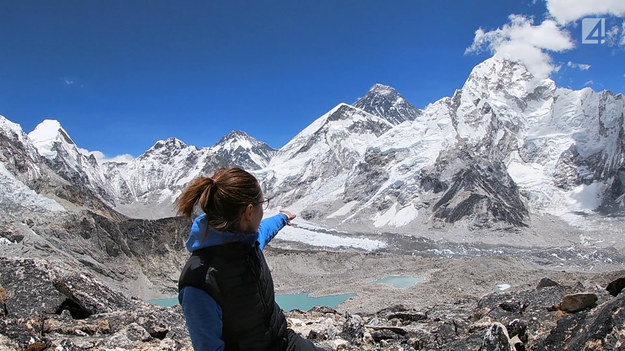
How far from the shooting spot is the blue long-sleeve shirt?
9.10ft

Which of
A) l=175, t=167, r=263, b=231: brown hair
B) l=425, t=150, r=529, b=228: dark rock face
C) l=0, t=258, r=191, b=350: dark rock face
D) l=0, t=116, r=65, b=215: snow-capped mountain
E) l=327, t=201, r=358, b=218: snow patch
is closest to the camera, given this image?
l=175, t=167, r=263, b=231: brown hair

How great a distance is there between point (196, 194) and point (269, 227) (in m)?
1.05

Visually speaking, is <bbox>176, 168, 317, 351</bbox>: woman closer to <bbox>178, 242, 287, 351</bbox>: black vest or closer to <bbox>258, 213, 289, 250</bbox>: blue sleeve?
<bbox>178, 242, 287, 351</bbox>: black vest

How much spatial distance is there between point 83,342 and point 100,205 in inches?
3470

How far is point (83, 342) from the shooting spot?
6844mm

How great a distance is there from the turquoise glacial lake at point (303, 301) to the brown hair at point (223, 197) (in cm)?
5139

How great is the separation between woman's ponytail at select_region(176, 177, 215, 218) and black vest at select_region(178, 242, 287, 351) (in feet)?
0.97

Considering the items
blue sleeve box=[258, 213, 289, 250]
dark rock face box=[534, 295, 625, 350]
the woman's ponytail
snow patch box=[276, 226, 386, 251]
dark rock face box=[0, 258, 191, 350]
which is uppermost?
snow patch box=[276, 226, 386, 251]

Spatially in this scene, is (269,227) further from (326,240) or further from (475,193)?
(475,193)

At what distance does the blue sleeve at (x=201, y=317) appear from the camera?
277 centimetres

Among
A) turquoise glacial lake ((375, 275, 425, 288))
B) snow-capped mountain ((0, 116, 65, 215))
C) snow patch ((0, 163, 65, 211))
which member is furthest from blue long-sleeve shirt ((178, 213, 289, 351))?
snow patch ((0, 163, 65, 211))

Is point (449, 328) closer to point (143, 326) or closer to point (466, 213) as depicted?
point (143, 326)

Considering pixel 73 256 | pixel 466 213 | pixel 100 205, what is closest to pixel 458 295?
pixel 73 256

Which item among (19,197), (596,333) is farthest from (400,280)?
(596,333)
